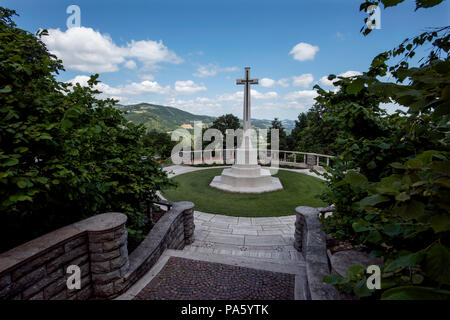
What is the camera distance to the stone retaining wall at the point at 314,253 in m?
2.30

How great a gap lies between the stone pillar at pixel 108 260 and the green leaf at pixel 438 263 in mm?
3017

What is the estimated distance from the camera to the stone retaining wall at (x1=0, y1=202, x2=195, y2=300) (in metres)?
2.09

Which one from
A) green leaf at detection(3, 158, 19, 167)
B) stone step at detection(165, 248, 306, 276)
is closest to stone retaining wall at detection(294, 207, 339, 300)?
stone step at detection(165, 248, 306, 276)

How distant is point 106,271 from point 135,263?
46 cm

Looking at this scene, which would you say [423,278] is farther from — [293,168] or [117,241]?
[293,168]

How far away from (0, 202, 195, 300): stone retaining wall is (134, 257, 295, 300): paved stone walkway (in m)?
0.39

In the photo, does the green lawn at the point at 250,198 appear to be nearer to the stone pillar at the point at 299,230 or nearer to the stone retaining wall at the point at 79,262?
the stone pillar at the point at 299,230

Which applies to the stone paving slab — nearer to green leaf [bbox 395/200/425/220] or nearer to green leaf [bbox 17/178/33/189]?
green leaf [bbox 17/178/33/189]

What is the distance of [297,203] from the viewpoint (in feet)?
27.7

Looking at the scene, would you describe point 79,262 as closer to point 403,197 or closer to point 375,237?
point 375,237

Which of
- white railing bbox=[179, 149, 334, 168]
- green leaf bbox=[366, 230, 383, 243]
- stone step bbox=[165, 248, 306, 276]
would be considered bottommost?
stone step bbox=[165, 248, 306, 276]

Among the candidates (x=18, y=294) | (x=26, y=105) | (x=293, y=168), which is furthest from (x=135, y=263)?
(x=293, y=168)

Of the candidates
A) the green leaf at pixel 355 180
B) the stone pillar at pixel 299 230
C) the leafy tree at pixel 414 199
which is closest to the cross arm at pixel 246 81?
the stone pillar at pixel 299 230

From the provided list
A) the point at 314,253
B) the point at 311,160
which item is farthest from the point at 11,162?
the point at 311,160
